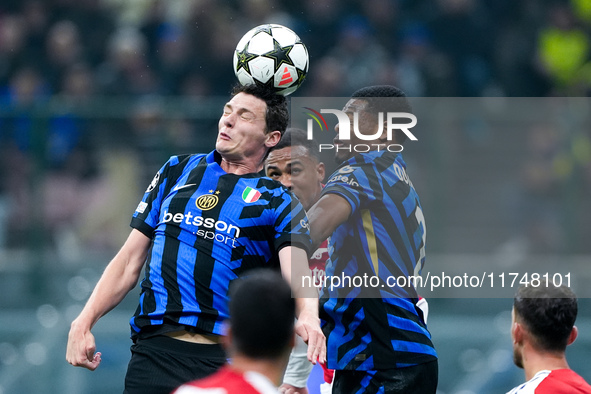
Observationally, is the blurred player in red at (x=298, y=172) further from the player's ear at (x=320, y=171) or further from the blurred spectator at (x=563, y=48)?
the blurred spectator at (x=563, y=48)

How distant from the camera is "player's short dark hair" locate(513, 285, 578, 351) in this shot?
158 inches

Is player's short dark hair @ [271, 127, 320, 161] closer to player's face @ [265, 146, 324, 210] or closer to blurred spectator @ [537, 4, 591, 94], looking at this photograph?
player's face @ [265, 146, 324, 210]

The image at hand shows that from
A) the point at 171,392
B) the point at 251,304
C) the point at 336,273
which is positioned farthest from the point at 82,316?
the point at 251,304

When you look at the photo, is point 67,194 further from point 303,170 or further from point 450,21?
point 450,21

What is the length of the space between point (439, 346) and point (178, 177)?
494 centimetres

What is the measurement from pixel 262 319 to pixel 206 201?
5.67 ft

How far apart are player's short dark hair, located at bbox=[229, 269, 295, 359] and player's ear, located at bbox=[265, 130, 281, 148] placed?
186cm

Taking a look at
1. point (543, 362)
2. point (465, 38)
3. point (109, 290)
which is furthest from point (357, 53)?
point (543, 362)

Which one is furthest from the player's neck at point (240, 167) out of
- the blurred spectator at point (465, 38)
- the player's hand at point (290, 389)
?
the blurred spectator at point (465, 38)

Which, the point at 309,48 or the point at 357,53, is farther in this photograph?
the point at 309,48

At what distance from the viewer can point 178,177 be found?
15.3 feet

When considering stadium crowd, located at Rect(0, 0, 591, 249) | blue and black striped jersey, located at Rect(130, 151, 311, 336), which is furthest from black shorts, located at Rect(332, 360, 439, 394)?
stadium crowd, located at Rect(0, 0, 591, 249)

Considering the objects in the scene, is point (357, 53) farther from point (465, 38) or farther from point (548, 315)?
point (548, 315)

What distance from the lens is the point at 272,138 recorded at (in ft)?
15.3
